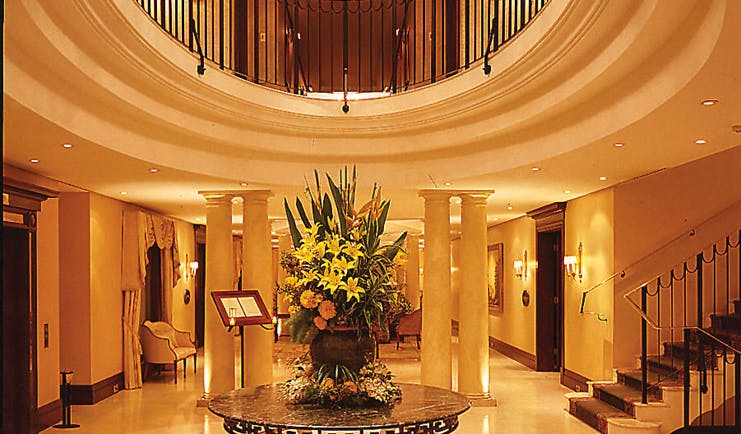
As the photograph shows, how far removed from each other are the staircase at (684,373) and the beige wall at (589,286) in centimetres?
57

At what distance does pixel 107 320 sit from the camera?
10.9 m

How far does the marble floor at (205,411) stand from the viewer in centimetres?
881

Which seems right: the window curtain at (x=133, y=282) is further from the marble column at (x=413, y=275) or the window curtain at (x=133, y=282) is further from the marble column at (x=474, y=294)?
the marble column at (x=413, y=275)

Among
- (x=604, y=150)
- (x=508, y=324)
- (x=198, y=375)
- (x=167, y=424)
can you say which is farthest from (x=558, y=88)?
(x=508, y=324)

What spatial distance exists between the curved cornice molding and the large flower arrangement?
79.5 inches

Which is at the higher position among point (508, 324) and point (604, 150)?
point (604, 150)

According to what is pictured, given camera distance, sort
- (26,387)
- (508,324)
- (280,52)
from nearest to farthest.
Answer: (26,387) → (280,52) → (508,324)

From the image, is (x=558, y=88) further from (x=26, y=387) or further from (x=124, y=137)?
(x=26, y=387)

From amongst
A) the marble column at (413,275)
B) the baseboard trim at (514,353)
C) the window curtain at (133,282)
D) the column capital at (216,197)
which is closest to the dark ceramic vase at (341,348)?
the column capital at (216,197)

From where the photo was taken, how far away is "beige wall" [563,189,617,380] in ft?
32.7

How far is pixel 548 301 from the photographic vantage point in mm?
13688

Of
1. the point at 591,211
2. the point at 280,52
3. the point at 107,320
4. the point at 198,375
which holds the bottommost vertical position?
the point at 198,375

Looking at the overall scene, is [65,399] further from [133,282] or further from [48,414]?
[133,282]

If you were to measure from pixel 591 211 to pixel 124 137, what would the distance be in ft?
21.5
